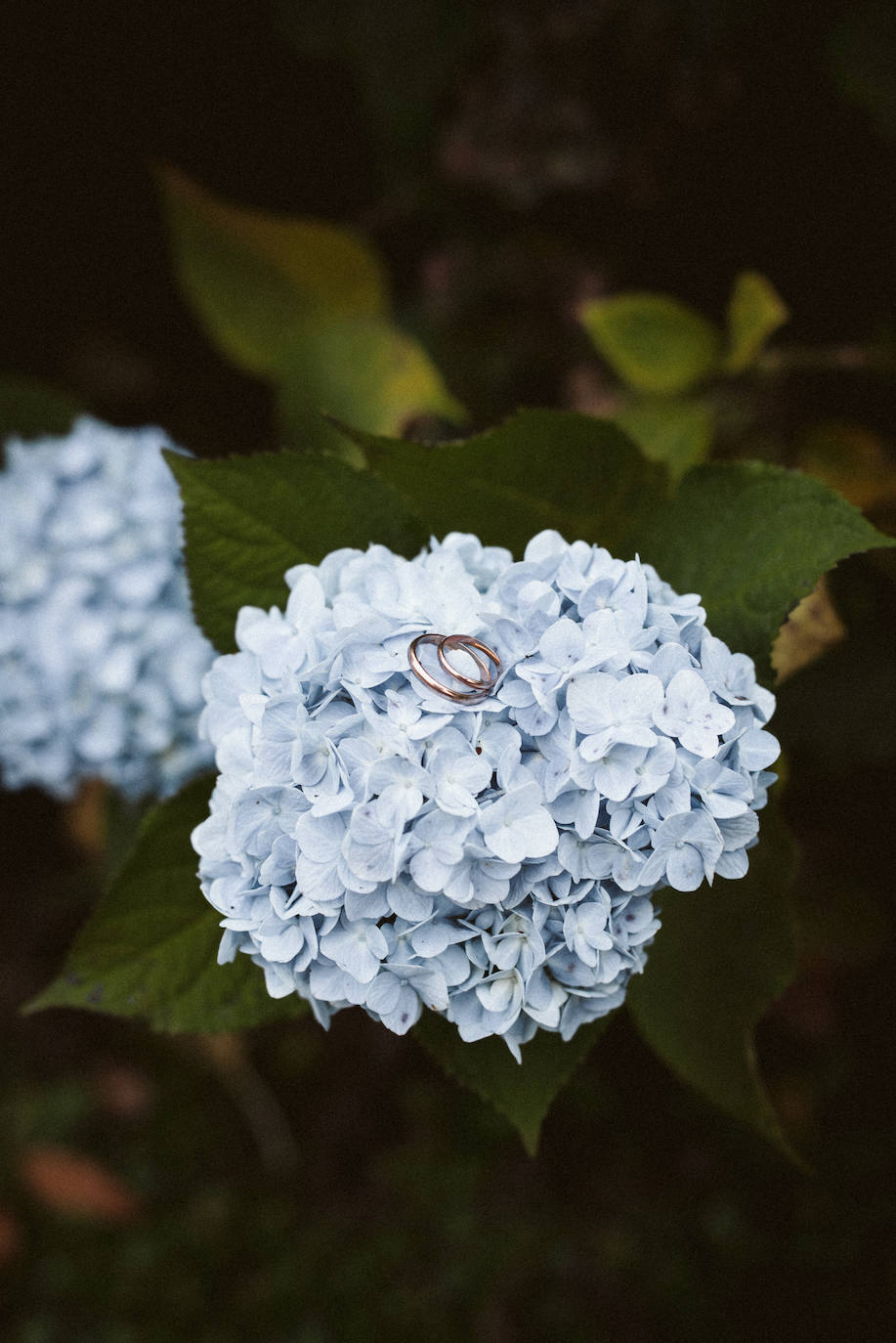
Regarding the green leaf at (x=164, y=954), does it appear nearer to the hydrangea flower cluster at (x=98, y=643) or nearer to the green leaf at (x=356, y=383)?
the hydrangea flower cluster at (x=98, y=643)

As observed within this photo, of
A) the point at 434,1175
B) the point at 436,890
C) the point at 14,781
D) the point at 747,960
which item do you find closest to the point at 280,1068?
the point at 434,1175

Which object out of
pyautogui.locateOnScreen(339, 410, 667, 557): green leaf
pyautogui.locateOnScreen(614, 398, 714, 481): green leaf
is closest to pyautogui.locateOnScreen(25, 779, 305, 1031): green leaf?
pyautogui.locateOnScreen(339, 410, 667, 557): green leaf

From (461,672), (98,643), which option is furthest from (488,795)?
(98,643)

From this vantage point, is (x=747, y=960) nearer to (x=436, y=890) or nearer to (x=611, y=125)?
(x=436, y=890)

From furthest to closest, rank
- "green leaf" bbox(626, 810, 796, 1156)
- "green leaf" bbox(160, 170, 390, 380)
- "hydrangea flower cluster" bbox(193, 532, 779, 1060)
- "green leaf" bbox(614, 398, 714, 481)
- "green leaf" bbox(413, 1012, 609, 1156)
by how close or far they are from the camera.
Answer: "green leaf" bbox(160, 170, 390, 380) < "green leaf" bbox(614, 398, 714, 481) < "green leaf" bbox(626, 810, 796, 1156) < "green leaf" bbox(413, 1012, 609, 1156) < "hydrangea flower cluster" bbox(193, 532, 779, 1060)

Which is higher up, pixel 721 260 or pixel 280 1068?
pixel 721 260

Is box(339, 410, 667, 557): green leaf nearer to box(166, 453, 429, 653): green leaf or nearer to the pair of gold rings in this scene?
box(166, 453, 429, 653): green leaf
